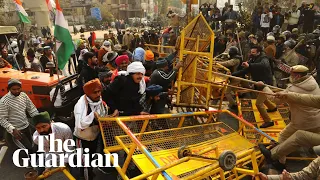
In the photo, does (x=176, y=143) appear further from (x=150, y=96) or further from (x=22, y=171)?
(x=22, y=171)

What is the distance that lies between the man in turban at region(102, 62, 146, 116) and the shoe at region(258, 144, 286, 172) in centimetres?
202

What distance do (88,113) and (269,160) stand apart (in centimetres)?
306

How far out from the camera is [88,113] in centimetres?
360

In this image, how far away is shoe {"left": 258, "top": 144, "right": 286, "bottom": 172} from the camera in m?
4.04

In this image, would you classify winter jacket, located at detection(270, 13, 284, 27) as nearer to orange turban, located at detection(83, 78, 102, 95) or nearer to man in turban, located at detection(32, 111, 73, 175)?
orange turban, located at detection(83, 78, 102, 95)

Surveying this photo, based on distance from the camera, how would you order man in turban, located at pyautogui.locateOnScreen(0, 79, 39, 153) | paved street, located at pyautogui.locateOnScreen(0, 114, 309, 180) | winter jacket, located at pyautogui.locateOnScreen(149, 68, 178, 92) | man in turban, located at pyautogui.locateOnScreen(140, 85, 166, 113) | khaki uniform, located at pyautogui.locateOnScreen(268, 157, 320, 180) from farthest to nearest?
1. winter jacket, located at pyautogui.locateOnScreen(149, 68, 178, 92)
2. man in turban, located at pyautogui.locateOnScreen(140, 85, 166, 113)
3. paved street, located at pyautogui.locateOnScreen(0, 114, 309, 180)
4. man in turban, located at pyautogui.locateOnScreen(0, 79, 39, 153)
5. khaki uniform, located at pyautogui.locateOnScreen(268, 157, 320, 180)

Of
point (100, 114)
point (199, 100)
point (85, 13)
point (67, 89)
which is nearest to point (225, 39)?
point (199, 100)

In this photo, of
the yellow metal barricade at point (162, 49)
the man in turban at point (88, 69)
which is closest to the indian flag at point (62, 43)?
the man in turban at point (88, 69)

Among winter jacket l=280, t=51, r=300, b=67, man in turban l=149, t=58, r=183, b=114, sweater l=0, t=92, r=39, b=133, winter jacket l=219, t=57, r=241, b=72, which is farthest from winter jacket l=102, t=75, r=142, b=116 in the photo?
winter jacket l=280, t=51, r=300, b=67

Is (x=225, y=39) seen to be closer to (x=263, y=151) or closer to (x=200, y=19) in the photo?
(x=200, y=19)

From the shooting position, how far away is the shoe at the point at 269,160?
4038 mm

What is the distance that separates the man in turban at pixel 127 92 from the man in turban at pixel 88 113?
0.36m
